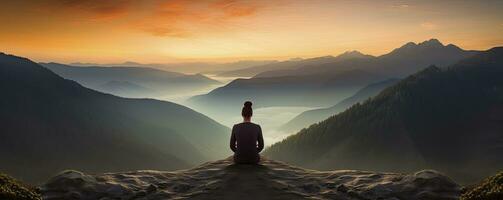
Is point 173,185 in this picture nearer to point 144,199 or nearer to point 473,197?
point 144,199

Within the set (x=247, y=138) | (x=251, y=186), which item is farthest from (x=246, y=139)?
(x=251, y=186)

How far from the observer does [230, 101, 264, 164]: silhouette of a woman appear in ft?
69.9

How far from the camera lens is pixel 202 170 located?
2159 cm

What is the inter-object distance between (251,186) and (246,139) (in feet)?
13.8

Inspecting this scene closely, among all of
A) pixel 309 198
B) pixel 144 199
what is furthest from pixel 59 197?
pixel 309 198

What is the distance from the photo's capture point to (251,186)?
17344 mm

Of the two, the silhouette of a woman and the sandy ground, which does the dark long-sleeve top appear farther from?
the sandy ground

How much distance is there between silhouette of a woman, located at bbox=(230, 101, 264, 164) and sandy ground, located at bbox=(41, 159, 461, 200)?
100cm

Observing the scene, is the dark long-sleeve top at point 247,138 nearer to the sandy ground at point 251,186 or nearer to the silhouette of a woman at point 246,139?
the silhouette of a woman at point 246,139

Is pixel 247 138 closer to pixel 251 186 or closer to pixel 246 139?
pixel 246 139

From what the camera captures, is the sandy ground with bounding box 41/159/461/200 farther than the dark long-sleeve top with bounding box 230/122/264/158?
No

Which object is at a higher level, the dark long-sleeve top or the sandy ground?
the dark long-sleeve top

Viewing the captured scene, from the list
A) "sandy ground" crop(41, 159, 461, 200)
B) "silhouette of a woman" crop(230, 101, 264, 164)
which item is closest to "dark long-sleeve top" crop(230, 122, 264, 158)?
"silhouette of a woman" crop(230, 101, 264, 164)

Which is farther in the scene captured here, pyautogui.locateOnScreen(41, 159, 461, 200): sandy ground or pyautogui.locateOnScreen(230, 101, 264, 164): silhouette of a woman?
pyautogui.locateOnScreen(230, 101, 264, 164): silhouette of a woman
